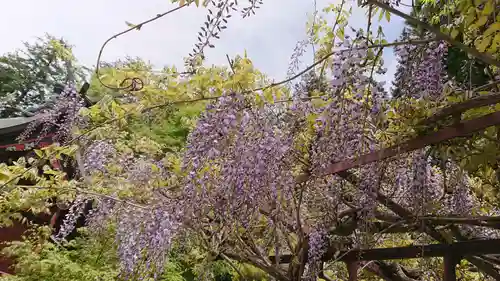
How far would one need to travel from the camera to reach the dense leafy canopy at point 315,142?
5.76ft

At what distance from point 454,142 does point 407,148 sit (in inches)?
13.2

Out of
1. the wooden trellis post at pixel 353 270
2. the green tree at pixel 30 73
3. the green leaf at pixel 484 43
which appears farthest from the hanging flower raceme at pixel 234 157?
the green tree at pixel 30 73

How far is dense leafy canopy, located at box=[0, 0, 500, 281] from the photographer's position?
69.1 inches

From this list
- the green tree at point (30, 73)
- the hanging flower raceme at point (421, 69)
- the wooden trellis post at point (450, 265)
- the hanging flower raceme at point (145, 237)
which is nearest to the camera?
the hanging flower raceme at point (421, 69)

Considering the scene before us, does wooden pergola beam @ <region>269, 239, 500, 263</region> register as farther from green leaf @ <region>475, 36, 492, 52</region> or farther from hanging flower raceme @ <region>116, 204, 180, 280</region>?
green leaf @ <region>475, 36, 492, 52</region>

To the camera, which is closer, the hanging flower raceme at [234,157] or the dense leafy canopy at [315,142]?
the dense leafy canopy at [315,142]

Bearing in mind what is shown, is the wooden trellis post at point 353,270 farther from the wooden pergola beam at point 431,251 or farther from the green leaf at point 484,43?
the green leaf at point 484,43

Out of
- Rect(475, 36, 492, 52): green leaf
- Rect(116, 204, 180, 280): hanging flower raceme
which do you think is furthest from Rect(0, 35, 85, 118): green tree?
Rect(475, 36, 492, 52): green leaf

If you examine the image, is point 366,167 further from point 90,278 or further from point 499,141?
point 90,278

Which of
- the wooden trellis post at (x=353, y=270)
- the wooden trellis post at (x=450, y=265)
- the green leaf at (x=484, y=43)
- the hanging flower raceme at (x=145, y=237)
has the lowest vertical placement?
the hanging flower raceme at (x=145, y=237)

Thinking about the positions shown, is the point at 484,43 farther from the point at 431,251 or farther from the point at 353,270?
the point at 353,270

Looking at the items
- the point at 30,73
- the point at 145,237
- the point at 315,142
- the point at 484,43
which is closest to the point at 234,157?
the point at 315,142

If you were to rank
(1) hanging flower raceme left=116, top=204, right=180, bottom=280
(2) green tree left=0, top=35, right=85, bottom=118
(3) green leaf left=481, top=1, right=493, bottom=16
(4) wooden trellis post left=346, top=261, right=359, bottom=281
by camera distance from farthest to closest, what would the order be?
(2) green tree left=0, top=35, right=85, bottom=118
(4) wooden trellis post left=346, top=261, right=359, bottom=281
(1) hanging flower raceme left=116, top=204, right=180, bottom=280
(3) green leaf left=481, top=1, right=493, bottom=16

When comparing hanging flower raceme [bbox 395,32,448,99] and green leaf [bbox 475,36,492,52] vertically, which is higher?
hanging flower raceme [bbox 395,32,448,99]
